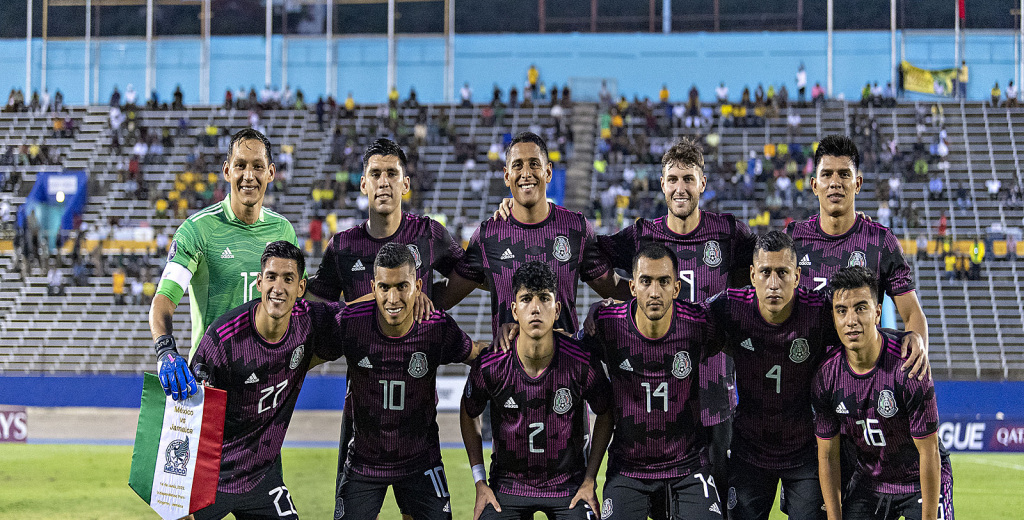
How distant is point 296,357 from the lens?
224 inches

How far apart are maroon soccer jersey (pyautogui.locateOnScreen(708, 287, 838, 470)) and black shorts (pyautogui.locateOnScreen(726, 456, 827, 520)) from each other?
0.16ft

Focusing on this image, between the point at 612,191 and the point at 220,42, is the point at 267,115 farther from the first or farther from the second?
the point at 612,191

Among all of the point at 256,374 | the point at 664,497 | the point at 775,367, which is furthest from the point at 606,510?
the point at 256,374

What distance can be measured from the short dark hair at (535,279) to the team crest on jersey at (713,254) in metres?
1.26

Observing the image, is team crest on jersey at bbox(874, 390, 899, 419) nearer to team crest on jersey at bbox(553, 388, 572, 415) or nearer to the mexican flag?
team crest on jersey at bbox(553, 388, 572, 415)

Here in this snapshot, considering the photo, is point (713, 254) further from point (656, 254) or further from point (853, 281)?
point (853, 281)

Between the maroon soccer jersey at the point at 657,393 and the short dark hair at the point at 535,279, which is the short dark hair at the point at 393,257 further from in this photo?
the maroon soccer jersey at the point at 657,393

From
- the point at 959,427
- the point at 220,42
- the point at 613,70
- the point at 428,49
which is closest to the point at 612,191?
the point at 613,70

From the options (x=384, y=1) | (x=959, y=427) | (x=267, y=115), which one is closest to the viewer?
(x=959, y=427)

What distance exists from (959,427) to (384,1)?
25.4 meters

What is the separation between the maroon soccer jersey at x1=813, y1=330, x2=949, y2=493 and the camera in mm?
5520

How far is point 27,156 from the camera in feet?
96.0

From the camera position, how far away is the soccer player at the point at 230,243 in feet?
19.6

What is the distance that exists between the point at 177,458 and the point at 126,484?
6.53 metres
